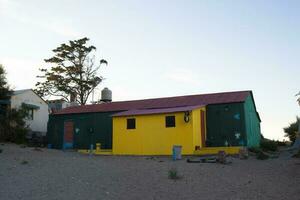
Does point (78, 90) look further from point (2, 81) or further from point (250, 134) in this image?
point (250, 134)

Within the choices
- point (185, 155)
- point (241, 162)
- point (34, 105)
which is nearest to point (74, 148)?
point (34, 105)

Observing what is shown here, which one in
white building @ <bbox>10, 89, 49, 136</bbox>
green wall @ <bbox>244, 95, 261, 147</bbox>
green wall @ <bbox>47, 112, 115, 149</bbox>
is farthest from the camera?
white building @ <bbox>10, 89, 49, 136</bbox>

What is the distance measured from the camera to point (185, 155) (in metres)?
23.6

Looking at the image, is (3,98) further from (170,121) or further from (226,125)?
(226,125)

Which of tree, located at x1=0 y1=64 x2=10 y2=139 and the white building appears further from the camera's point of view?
the white building

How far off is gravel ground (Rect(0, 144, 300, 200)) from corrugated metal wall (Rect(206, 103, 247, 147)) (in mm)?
8500

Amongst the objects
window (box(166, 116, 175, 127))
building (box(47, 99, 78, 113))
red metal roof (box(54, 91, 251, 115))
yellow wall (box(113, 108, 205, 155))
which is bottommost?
yellow wall (box(113, 108, 205, 155))

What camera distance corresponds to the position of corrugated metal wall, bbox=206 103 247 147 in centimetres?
2595

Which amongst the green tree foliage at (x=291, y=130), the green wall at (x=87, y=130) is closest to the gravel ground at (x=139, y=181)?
the green wall at (x=87, y=130)

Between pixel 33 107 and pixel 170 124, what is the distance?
1573 cm

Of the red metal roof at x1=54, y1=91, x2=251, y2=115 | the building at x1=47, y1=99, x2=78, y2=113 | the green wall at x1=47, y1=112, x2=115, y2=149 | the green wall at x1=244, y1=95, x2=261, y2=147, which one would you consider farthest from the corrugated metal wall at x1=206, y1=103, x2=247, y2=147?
the building at x1=47, y1=99, x2=78, y2=113

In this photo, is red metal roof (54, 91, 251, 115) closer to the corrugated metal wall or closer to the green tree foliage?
the corrugated metal wall

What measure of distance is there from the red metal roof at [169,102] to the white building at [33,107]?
3.06 metres

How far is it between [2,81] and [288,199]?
76.9ft
